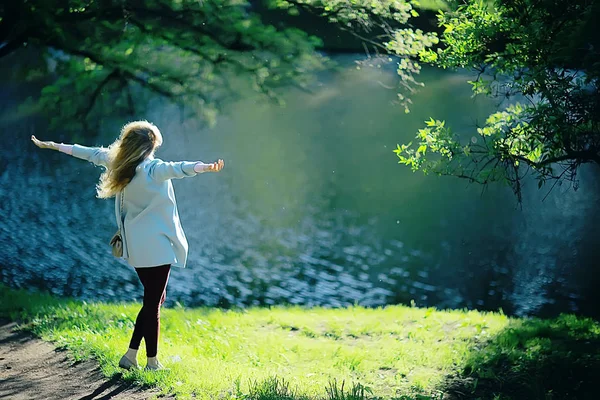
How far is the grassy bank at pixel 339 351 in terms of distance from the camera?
5.02 meters

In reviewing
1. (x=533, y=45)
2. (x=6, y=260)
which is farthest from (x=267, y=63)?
(x=6, y=260)

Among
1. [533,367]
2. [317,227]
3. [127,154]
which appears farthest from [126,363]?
[317,227]

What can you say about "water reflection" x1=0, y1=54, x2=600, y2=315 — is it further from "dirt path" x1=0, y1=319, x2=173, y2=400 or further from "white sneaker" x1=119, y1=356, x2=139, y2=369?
"white sneaker" x1=119, y1=356, x2=139, y2=369

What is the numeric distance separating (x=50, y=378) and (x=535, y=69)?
4364 mm

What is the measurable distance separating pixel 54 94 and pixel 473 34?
497 cm

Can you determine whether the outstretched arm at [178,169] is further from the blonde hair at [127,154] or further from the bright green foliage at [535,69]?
the bright green foliage at [535,69]

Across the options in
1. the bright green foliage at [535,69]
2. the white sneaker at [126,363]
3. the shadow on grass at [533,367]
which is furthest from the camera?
the shadow on grass at [533,367]

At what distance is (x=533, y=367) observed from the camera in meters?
6.06

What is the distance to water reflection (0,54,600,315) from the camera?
514 inches

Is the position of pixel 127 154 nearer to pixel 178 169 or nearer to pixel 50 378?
pixel 178 169

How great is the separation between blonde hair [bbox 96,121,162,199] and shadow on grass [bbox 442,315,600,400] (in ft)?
9.79

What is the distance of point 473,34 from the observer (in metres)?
6.19

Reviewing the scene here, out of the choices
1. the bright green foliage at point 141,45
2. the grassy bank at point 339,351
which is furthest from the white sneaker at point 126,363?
the bright green foliage at point 141,45

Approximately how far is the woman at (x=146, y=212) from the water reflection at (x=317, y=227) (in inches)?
232
